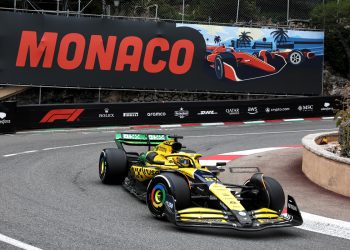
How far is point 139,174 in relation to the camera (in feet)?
38.5

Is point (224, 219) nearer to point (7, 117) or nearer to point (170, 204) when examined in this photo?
point (170, 204)

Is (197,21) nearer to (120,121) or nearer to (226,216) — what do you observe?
(120,121)

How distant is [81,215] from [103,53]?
1827 cm

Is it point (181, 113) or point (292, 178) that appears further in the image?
point (181, 113)

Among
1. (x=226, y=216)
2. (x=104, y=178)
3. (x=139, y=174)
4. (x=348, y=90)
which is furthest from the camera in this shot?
(x=348, y=90)

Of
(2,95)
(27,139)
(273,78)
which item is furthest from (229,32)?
(27,139)

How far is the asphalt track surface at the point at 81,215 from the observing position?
28.2 ft

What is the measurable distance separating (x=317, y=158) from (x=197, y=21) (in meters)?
16.8

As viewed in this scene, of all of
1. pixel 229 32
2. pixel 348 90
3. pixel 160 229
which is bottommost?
pixel 160 229

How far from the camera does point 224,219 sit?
9.03 metres

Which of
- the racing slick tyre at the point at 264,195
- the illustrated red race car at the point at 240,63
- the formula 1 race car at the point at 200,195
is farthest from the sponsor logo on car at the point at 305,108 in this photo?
the racing slick tyre at the point at 264,195

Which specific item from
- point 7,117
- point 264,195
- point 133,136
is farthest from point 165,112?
point 264,195

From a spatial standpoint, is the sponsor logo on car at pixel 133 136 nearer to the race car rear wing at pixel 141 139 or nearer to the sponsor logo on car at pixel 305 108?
the race car rear wing at pixel 141 139

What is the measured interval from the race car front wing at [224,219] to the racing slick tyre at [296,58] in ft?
70.1
